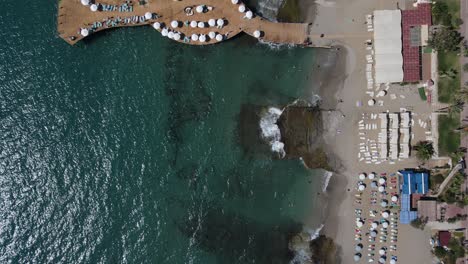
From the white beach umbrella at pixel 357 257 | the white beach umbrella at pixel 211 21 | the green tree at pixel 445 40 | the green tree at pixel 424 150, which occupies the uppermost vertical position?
the white beach umbrella at pixel 211 21

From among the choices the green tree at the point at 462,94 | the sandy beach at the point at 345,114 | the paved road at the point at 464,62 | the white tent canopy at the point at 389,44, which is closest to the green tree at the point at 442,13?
the paved road at the point at 464,62

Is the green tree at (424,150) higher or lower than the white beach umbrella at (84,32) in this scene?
lower

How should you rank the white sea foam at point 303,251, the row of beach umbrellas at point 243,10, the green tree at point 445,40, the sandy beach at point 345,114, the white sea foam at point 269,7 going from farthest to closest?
the white sea foam at point 303,251 → the white sea foam at point 269,7 → the sandy beach at point 345,114 → the row of beach umbrellas at point 243,10 → the green tree at point 445,40

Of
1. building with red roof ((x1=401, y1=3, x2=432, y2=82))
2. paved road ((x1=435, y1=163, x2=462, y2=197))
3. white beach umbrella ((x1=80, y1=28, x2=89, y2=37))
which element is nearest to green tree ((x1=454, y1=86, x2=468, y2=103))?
building with red roof ((x1=401, y1=3, x2=432, y2=82))

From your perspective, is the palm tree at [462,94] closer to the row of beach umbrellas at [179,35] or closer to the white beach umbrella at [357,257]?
the white beach umbrella at [357,257]

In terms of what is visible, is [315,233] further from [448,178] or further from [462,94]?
[462,94]

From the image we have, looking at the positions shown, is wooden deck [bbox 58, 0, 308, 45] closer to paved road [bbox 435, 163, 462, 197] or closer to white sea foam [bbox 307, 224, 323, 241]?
white sea foam [bbox 307, 224, 323, 241]

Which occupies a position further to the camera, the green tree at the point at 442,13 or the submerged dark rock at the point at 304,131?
the submerged dark rock at the point at 304,131
